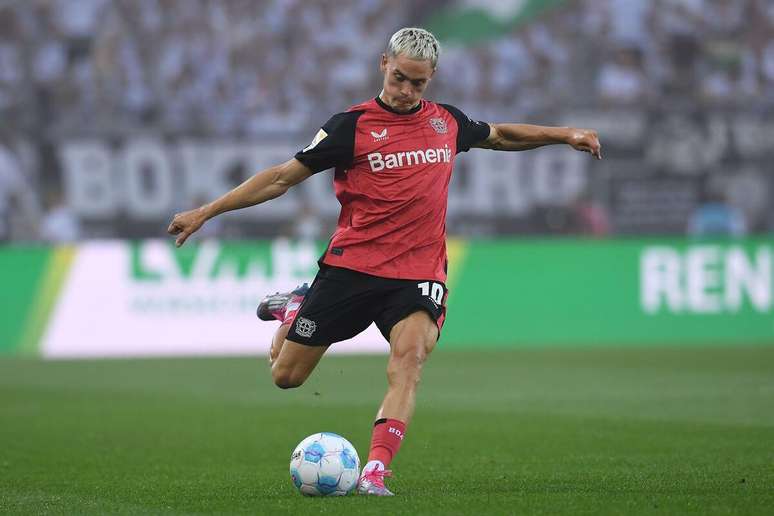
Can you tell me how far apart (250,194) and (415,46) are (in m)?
1.16

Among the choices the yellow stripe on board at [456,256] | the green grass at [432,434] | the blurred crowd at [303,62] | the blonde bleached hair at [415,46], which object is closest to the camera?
the green grass at [432,434]

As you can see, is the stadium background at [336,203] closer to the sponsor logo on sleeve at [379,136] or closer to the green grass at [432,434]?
the green grass at [432,434]

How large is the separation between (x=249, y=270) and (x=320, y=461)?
13037mm

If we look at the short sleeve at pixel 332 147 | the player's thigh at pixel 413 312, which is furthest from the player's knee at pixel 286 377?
the short sleeve at pixel 332 147

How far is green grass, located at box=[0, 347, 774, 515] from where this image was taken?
6.49 m

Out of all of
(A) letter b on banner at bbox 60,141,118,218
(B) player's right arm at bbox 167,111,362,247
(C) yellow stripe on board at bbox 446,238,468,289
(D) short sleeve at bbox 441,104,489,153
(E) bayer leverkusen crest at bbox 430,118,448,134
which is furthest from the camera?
(A) letter b on banner at bbox 60,141,118,218

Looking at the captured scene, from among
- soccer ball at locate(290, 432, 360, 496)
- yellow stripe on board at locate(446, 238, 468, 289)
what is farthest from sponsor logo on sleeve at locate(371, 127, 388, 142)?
yellow stripe on board at locate(446, 238, 468, 289)

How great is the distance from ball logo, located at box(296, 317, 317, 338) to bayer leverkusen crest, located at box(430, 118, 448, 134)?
125 centimetres

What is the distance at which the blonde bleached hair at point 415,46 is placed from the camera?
6.68 metres

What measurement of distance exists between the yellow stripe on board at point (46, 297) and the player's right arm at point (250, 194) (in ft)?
42.0

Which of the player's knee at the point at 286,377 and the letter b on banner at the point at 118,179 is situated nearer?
the player's knee at the point at 286,377

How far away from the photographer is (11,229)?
71.5ft

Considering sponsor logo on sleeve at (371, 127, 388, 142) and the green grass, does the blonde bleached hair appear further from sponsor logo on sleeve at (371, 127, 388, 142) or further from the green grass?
the green grass

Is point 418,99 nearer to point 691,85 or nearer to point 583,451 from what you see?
point 583,451
